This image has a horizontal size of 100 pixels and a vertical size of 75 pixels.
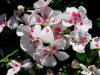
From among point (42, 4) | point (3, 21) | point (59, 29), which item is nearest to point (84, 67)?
point (59, 29)

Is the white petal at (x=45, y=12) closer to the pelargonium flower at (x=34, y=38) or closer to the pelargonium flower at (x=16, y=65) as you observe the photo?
the pelargonium flower at (x=34, y=38)

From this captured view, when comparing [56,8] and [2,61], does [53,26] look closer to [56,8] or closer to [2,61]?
[56,8]

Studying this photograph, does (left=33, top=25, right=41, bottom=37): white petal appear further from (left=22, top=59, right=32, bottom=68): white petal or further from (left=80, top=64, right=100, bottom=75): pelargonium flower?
(left=80, top=64, right=100, bottom=75): pelargonium flower

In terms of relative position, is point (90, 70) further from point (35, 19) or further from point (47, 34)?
point (35, 19)

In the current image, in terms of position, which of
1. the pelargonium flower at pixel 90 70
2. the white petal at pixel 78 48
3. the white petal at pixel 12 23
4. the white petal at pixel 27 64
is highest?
the white petal at pixel 12 23

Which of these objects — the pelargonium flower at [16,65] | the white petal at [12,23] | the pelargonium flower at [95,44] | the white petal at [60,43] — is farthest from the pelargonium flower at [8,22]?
the pelargonium flower at [95,44]

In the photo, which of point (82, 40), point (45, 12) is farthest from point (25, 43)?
point (82, 40)

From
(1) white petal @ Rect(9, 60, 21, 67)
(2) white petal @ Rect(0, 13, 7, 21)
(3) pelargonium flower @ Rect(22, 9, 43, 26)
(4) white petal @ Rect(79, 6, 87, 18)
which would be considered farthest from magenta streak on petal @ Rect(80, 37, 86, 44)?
(2) white petal @ Rect(0, 13, 7, 21)

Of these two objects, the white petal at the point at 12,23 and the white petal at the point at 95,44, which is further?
the white petal at the point at 12,23
